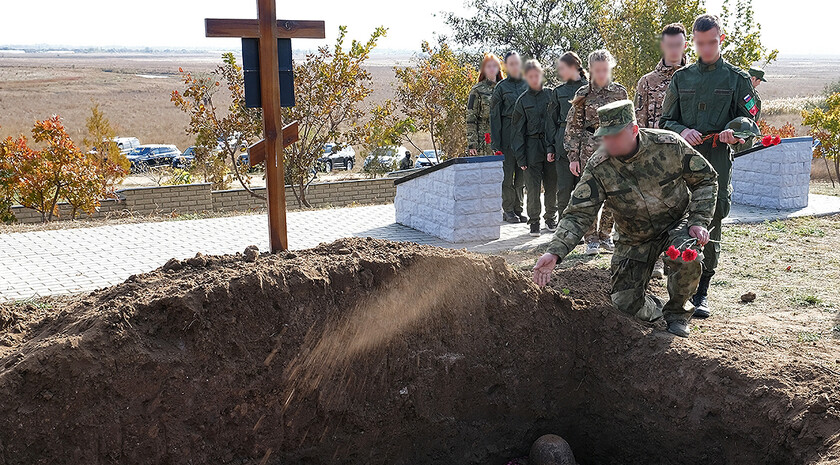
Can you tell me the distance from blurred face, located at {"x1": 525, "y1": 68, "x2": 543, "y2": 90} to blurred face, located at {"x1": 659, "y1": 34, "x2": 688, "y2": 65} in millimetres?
1962

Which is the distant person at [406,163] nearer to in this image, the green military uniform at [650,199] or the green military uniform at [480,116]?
the green military uniform at [480,116]

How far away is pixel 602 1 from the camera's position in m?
18.9

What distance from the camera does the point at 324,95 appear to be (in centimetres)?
1381

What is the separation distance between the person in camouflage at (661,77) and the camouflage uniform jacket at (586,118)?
20 cm

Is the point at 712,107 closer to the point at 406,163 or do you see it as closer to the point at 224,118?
the point at 224,118

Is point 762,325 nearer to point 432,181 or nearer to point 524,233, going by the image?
point 524,233

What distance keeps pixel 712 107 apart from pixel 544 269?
227cm

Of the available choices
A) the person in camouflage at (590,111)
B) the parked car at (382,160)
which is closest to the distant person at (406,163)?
the parked car at (382,160)

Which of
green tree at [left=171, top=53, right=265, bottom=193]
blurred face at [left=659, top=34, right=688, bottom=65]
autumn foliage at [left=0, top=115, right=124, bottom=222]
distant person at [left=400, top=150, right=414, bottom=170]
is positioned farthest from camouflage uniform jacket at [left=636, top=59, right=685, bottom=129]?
distant person at [left=400, top=150, right=414, bottom=170]

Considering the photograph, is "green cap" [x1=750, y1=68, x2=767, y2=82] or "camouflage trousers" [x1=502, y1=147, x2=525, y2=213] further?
"camouflage trousers" [x1=502, y1=147, x2=525, y2=213]

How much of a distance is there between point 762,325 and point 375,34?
33.2ft

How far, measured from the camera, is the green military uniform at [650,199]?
4.57 meters

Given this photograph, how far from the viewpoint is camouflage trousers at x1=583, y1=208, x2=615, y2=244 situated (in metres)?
7.59

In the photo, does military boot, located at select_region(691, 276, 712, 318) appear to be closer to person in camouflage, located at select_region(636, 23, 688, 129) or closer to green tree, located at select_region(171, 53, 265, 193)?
person in camouflage, located at select_region(636, 23, 688, 129)
